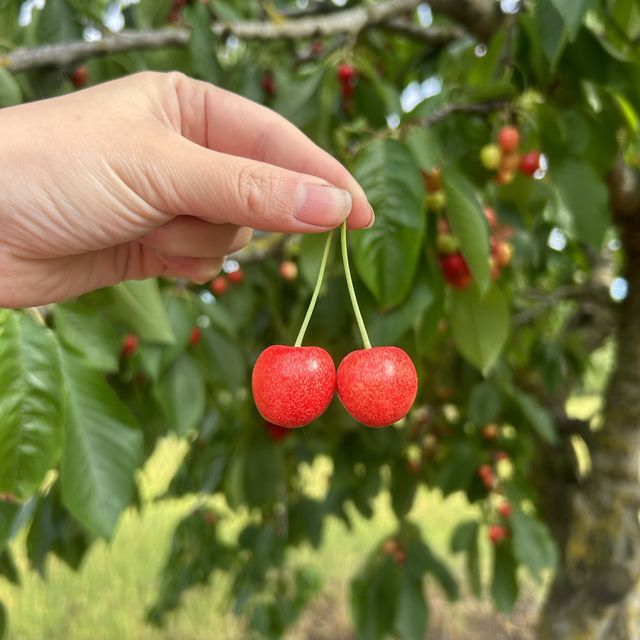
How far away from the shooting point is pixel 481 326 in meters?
1.17

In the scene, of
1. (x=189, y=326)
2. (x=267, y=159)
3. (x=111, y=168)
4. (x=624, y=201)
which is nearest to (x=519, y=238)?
(x=624, y=201)

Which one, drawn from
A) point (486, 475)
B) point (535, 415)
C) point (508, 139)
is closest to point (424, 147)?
point (508, 139)

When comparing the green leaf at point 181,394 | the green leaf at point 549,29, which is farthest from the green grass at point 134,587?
the green leaf at point 549,29

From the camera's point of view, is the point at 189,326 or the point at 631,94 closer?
the point at 631,94

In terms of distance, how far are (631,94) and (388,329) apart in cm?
76

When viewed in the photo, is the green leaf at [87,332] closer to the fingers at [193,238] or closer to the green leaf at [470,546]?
the fingers at [193,238]

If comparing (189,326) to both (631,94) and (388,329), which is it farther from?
(631,94)

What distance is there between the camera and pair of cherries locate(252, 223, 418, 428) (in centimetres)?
62

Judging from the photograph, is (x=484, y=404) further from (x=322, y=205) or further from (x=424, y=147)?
(x=322, y=205)

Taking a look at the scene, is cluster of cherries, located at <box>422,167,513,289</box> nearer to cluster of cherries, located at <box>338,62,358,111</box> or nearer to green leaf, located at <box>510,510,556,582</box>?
cluster of cherries, located at <box>338,62,358,111</box>

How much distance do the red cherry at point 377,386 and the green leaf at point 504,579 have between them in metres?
1.89

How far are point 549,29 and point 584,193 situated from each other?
0.45 m

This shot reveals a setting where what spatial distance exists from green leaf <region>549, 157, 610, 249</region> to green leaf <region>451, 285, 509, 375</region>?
334 mm

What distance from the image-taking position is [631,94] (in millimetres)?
1323
